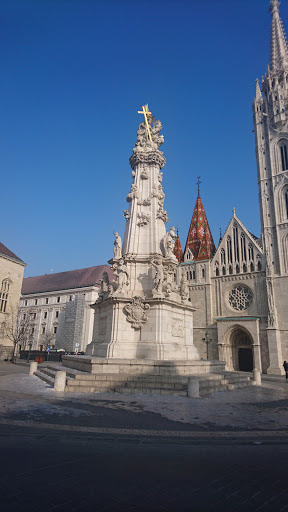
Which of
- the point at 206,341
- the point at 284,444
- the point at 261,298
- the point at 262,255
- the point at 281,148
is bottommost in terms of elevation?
the point at 284,444

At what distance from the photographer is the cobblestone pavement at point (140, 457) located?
3.24 meters

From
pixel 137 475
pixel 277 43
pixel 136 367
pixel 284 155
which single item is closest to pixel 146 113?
pixel 136 367

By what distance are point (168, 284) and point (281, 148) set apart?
1347 inches

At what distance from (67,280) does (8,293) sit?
19.0m

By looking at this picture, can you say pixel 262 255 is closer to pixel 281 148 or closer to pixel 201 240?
pixel 201 240

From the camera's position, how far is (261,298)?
35.8 meters

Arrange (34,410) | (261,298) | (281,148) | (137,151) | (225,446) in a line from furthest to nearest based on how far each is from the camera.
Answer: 1. (281,148)
2. (261,298)
3. (137,151)
4. (34,410)
5. (225,446)

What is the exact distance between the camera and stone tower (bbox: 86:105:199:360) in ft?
43.7

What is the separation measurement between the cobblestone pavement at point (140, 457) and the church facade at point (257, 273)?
25.2 meters

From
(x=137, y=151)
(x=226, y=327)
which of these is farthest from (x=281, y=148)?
(x=137, y=151)

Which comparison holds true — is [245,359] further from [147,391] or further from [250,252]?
[147,391]

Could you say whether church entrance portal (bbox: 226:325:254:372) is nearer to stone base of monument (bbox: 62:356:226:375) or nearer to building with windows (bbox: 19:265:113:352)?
building with windows (bbox: 19:265:113:352)

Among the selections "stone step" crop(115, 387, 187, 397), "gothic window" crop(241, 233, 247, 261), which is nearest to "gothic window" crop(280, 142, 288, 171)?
"gothic window" crop(241, 233, 247, 261)

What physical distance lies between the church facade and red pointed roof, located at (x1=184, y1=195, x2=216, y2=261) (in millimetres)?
202
